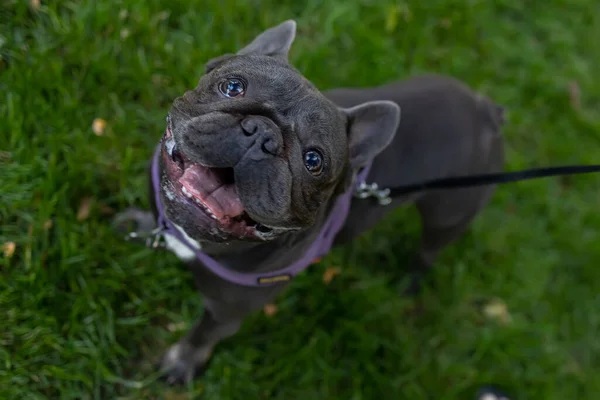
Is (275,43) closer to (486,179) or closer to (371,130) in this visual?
(371,130)

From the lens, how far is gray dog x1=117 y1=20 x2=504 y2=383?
2287 mm

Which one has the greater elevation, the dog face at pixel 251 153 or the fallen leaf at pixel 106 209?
the dog face at pixel 251 153

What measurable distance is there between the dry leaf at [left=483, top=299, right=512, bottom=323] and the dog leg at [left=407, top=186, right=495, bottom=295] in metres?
0.93

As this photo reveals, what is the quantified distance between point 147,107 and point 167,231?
5.15ft

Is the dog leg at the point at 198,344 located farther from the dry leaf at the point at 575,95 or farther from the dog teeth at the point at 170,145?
the dry leaf at the point at 575,95

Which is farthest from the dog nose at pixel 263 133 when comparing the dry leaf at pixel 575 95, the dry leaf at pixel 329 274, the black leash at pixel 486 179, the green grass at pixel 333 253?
the dry leaf at pixel 575 95

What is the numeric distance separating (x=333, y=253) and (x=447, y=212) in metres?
1.11

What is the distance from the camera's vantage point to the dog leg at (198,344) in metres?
3.22

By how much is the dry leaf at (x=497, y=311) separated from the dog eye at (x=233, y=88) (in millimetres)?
3306

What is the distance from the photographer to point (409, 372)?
4301mm

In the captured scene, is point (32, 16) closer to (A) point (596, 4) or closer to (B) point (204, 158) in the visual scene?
(B) point (204, 158)

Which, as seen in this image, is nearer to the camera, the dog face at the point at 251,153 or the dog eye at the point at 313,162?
the dog face at the point at 251,153

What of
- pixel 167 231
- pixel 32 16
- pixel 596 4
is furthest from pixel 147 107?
pixel 596 4

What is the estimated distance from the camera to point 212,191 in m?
2.36
